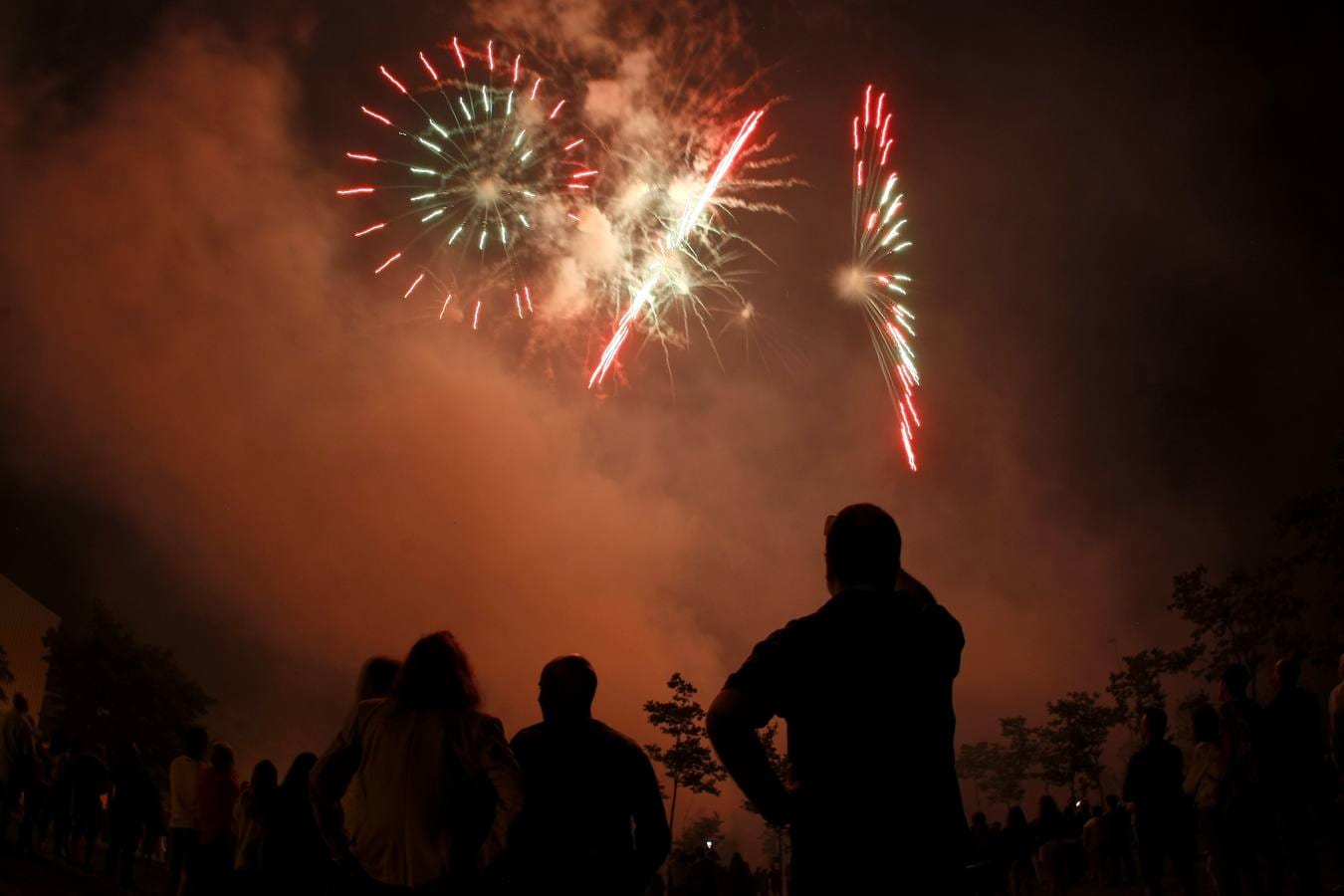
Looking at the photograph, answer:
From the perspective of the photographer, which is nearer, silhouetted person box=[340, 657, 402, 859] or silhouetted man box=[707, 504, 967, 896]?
silhouetted man box=[707, 504, 967, 896]

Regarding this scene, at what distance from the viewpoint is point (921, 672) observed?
2705 mm

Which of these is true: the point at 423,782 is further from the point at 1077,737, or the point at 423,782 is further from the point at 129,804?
the point at 1077,737

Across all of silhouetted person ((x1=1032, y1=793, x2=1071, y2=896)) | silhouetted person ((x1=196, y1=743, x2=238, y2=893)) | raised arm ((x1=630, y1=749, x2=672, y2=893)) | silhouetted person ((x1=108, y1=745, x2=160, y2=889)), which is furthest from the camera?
silhouetted person ((x1=1032, y1=793, x2=1071, y2=896))

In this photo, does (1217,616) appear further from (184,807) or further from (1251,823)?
(184,807)

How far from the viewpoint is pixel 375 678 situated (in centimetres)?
521

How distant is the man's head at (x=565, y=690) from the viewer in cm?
461

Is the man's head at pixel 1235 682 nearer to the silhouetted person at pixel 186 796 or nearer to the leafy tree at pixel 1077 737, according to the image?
the silhouetted person at pixel 186 796

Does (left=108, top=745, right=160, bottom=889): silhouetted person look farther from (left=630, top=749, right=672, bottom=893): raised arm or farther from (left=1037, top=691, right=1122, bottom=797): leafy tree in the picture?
(left=1037, top=691, right=1122, bottom=797): leafy tree

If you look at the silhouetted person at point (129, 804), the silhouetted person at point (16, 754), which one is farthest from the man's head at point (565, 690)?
the silhouetted person at point (16, 754)

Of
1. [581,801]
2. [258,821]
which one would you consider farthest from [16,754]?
[581,801]

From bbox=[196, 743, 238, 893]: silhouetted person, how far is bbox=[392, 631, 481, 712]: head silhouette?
19.0 ft

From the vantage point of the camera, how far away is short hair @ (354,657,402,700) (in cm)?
518

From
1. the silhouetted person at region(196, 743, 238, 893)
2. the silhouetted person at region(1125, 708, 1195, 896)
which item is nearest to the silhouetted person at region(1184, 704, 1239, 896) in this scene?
the silhouetted person at region(1125, 708, 1195, 896)

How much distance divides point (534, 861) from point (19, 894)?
9.06 metres
